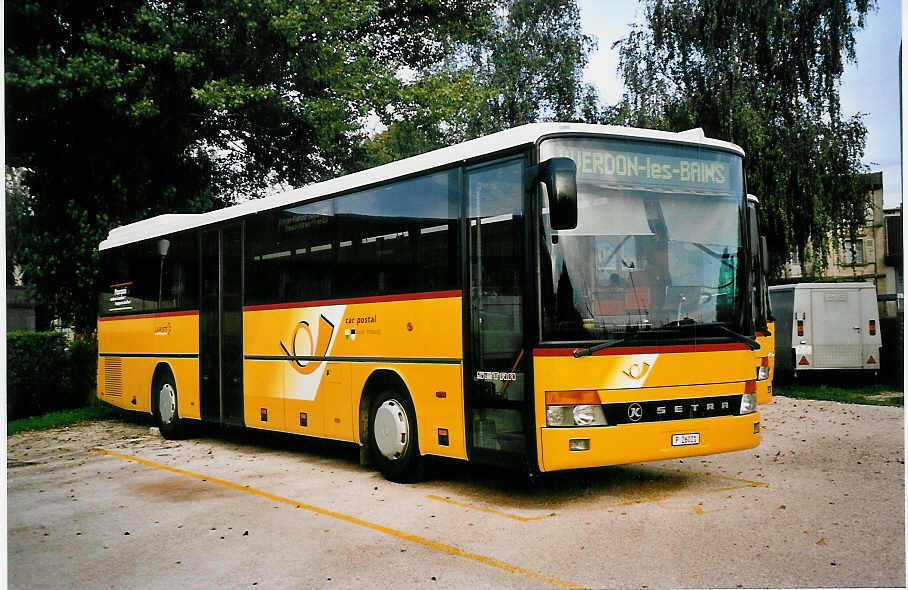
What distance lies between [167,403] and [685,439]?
9.09 meters

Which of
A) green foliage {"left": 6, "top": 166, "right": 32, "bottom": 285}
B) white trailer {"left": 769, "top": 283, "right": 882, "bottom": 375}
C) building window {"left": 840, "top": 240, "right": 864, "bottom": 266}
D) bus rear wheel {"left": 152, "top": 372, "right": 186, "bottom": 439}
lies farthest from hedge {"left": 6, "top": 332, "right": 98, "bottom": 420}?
building window {"left": 840, "top": 240, "right": 864, "bottom": 266}

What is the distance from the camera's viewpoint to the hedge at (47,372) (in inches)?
703

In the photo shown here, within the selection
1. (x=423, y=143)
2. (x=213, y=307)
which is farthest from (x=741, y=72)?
(x=213, y=307)

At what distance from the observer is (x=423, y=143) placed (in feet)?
66.4

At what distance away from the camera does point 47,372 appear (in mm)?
18453

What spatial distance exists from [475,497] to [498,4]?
1455cm

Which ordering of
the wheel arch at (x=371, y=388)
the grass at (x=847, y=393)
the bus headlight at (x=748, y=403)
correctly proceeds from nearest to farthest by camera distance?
the bus headlight at (x=748, y=403) → the wheel arch at (x=371, y=388) → the grass at (x=847, y=393)

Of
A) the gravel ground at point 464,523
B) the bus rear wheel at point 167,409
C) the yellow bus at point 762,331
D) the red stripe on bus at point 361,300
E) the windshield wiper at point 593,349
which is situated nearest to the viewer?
the gravel ground at point 464,523

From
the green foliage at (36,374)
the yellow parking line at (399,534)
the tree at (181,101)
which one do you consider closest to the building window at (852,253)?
the tree at (181,101)

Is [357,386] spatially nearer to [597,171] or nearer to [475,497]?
[475,497]

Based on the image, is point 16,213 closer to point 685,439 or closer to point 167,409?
point 167,409

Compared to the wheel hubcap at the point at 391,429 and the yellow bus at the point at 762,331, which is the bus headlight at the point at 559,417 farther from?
the yellow bus at the point at 762,331

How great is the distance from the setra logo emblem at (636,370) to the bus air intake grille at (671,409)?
0.76 ft

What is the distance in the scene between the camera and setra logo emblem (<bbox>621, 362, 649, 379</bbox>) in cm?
801
